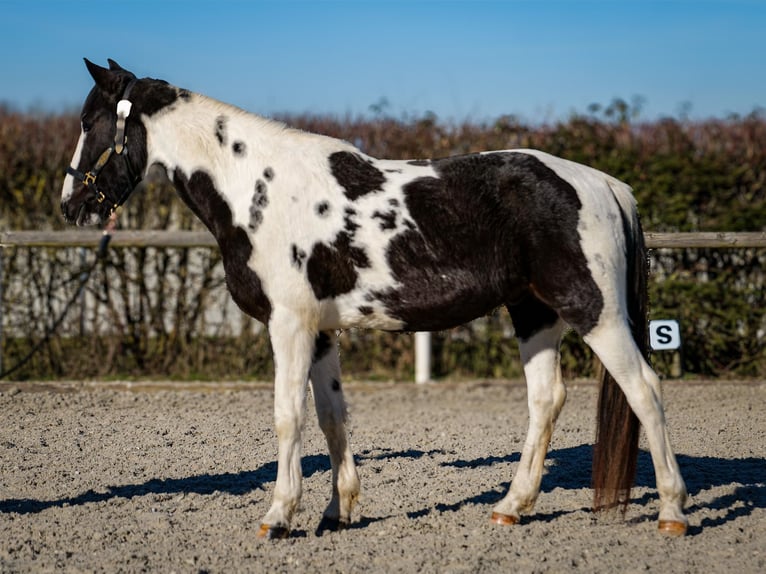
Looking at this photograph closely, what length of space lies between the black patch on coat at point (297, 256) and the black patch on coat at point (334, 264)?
0.03 m

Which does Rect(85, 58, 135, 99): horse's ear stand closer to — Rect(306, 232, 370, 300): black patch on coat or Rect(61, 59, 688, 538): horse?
Rect(61, 59, 688, 538): horse

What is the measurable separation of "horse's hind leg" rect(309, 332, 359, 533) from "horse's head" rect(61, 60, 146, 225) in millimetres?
1299

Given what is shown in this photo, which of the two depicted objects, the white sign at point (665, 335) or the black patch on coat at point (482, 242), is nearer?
the black patch on coat at point (482, 242)

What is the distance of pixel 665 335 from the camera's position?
8.27 metres

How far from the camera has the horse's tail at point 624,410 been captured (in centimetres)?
461

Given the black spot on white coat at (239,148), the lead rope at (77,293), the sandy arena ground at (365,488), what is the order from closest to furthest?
the sandy arena ground at (365,488)
the black spot on white coat at (239,148)
the lead rope at (77,293)

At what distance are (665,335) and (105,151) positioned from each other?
17.0 ft

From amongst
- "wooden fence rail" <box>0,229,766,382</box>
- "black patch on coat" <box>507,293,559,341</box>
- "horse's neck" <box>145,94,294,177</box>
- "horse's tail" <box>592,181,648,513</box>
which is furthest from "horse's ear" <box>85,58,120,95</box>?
"wooden fence rail" <box>0,229,766,382</box>

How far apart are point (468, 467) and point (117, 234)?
4.59m

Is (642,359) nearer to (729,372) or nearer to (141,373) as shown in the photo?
(729,372)

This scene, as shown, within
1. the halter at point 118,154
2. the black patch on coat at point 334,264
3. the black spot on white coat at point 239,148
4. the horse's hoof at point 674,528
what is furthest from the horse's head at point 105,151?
the horse's hoof at point 674,528

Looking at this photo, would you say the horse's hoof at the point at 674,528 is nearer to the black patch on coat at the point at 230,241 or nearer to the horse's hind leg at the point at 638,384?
the horse's hind leg at the point at 638,384

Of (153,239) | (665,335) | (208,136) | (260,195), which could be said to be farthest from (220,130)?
(665,335)

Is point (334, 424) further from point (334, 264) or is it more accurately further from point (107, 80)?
point (107, 80)
